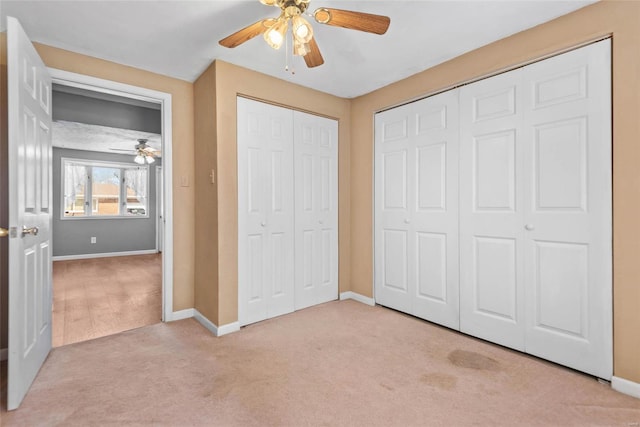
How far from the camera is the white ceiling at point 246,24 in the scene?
6.54 feet

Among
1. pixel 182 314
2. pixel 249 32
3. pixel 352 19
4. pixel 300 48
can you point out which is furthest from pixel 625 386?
pixel 182 314

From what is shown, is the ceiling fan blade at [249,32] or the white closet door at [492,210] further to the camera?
the white closet door at [492,210]

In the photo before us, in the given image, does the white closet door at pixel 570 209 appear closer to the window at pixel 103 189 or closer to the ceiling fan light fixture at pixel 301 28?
the ceiling fan light fixture at pixel 301 28

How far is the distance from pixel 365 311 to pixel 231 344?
1.43 meters

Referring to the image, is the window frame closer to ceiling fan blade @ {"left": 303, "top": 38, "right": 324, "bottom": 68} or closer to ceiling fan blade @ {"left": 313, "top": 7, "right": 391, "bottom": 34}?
ceiling fan blade @ {"left": 303, "top": 38, "right": 324, "bottom": 68}

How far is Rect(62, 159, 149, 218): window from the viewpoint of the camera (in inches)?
261

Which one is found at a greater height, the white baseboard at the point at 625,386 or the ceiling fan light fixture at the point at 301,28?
the ceiling fan light fixture at the point at 301,28

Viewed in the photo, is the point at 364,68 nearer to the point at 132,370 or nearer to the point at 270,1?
the point at 270,1

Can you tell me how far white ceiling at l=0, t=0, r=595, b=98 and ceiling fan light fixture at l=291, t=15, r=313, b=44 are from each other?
407 millimetres

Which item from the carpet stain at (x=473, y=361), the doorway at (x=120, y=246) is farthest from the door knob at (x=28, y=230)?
the carpet stain at (x=473, y=361)

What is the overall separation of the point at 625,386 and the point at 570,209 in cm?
108

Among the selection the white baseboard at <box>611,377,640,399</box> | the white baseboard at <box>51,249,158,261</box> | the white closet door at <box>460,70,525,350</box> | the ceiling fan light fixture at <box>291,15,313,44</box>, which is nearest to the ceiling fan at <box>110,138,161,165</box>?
the white baseboard at <box>51,249,158,261</box>

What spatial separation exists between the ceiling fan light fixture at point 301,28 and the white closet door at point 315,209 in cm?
157

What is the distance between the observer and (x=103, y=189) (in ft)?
23.1
